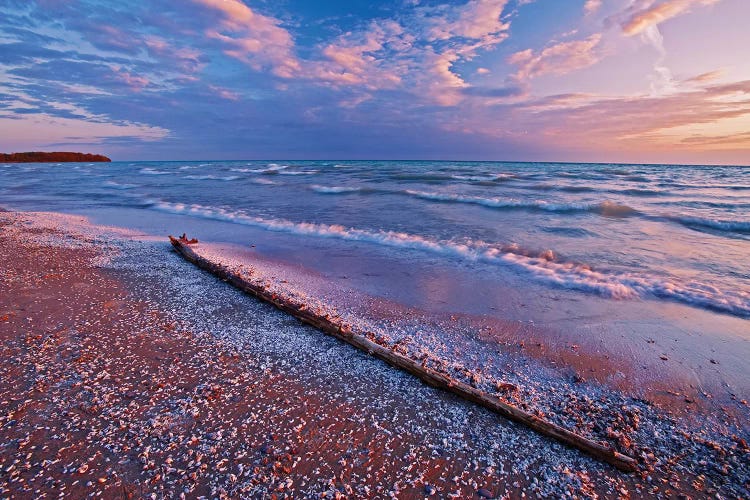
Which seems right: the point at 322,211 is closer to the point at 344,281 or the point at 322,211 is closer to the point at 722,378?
the point at 344,281

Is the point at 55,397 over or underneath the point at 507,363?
over

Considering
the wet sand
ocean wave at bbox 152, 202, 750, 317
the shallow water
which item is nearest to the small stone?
the wet sand

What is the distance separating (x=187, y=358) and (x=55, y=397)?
100cm

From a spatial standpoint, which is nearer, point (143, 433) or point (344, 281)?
point (143, 433)

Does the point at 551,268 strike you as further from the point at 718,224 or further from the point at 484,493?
the point at 718,224

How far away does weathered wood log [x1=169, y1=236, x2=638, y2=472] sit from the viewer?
2.47 meters

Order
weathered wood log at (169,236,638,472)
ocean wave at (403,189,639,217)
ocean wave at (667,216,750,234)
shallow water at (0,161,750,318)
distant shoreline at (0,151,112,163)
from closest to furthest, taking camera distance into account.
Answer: weathered wood log at (169,236,638,472) < shallow water at (0,161,750,318) < ocean wave at (667,216,750,234) < ocean wave at (403,189,639,217) < distant shoreline at (0,151,112,163)

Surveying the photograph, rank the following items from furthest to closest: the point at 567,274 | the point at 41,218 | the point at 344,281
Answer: the point at 41,218, the point at 567,274, the point at 344,281

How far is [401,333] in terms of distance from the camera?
4285mm

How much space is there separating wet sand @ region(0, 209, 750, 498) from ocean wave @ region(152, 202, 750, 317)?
11.4 feet

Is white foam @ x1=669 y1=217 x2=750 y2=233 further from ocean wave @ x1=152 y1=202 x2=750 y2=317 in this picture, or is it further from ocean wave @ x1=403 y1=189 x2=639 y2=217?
ocean wave @ x1=152 y1=202 x2=750 y2=317

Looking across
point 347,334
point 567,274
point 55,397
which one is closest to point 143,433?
point 55,397

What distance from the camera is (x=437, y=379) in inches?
126

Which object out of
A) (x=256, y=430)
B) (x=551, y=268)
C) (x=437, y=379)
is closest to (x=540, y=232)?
(x=551, y=268)
